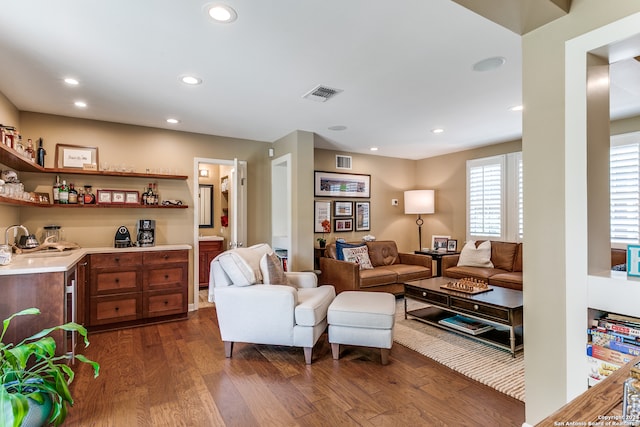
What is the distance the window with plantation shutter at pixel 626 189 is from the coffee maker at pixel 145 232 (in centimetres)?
560

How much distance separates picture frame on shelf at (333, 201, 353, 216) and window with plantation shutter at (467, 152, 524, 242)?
6.71 feet

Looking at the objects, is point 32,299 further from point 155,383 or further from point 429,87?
point 429,87

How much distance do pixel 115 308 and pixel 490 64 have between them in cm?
438

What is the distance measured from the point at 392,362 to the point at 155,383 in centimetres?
190

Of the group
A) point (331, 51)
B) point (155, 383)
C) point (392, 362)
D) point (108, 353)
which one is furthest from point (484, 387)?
point (108, 353)

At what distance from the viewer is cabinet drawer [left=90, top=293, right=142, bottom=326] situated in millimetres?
3496

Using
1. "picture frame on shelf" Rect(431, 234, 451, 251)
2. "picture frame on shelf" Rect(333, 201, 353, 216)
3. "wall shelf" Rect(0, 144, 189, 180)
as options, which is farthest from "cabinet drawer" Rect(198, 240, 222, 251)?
"picture frame on shelf" Rect(431, 234, 451, 251)

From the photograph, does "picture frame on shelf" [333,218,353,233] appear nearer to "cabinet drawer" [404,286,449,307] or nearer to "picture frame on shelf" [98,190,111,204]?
"cabinet drawer" [404,286,449,307]

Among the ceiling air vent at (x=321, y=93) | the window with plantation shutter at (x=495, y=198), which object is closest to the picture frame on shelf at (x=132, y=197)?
the ceiling air vent at (x=321, y=93)

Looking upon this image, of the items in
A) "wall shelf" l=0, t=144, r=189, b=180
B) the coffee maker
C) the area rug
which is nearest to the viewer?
the area rug

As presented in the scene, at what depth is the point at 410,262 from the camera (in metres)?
5.28

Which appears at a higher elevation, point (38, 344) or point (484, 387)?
point (38, 344)

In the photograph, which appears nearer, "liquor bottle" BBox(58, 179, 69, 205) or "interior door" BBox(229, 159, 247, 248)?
"liquor bottle" BBox(58, 179, 69, 205)

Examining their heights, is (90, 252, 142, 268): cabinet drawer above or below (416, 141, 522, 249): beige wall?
below
